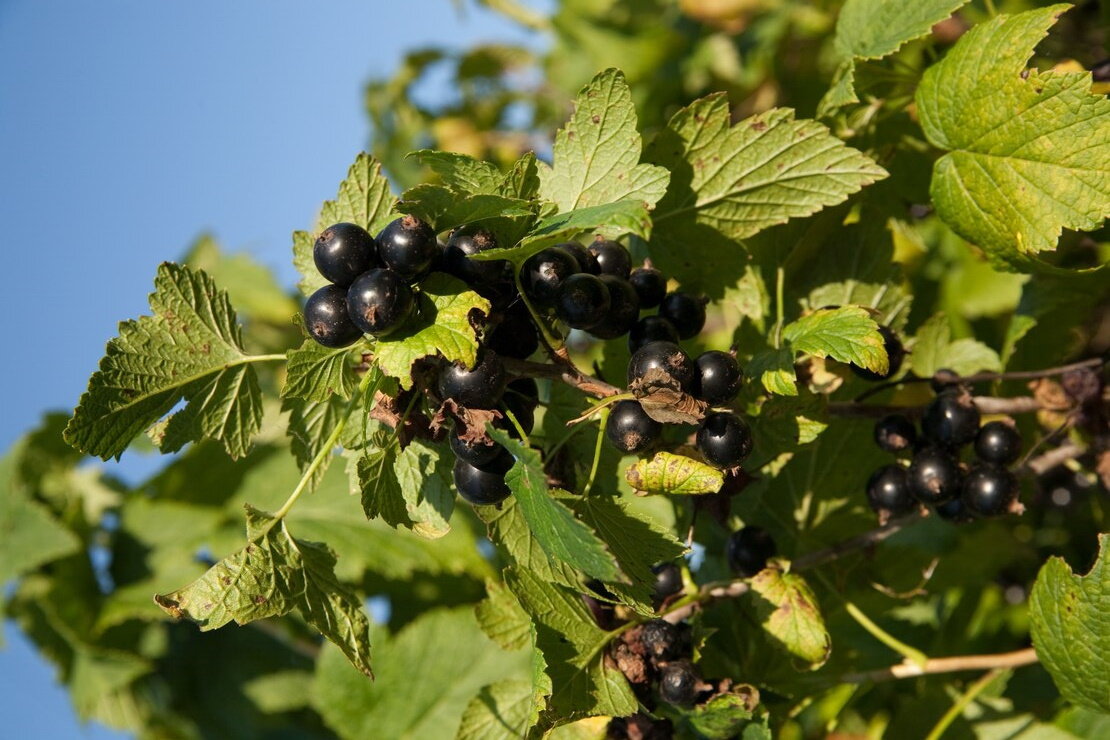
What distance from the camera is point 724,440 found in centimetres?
138

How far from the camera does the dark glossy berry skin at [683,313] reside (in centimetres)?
157

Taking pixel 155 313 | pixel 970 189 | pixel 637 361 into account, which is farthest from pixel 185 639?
pixel 970 189

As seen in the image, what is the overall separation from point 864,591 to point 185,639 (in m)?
2.59

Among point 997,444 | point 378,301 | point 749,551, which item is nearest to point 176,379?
point 378,301

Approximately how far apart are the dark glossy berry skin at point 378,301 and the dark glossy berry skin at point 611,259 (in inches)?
14.4

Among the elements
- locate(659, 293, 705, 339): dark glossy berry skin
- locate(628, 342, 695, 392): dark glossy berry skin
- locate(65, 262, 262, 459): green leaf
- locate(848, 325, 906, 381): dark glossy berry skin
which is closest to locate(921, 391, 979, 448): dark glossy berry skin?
locate(848, 325, 906, 381): dark glossy berry skin

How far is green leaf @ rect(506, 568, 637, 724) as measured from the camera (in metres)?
1.50

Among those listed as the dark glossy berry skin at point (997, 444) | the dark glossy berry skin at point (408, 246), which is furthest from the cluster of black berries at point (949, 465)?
the dark glossy berry skin at point (408, 246)

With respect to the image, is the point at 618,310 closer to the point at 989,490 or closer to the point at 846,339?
the point at 846,339

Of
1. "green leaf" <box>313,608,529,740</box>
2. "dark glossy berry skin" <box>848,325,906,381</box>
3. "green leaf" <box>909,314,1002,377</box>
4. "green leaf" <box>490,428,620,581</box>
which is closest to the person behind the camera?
"green leaf" <box>490,428,620,581</box>

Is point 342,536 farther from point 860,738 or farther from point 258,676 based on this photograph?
point 860,738

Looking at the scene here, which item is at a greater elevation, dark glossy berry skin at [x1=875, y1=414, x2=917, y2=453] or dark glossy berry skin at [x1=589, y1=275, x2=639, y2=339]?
dark glossy berry skin at [x1=589, y1=275, x2=639, y2=339]

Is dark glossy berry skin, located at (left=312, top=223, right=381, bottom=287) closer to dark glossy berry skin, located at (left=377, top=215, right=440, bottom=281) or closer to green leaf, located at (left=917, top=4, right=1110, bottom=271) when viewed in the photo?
dark glossy berry skin, located at (left=377, top=215, right=440, bottom=281)

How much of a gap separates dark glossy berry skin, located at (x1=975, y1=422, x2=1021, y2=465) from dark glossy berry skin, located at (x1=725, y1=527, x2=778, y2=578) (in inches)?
16.5
